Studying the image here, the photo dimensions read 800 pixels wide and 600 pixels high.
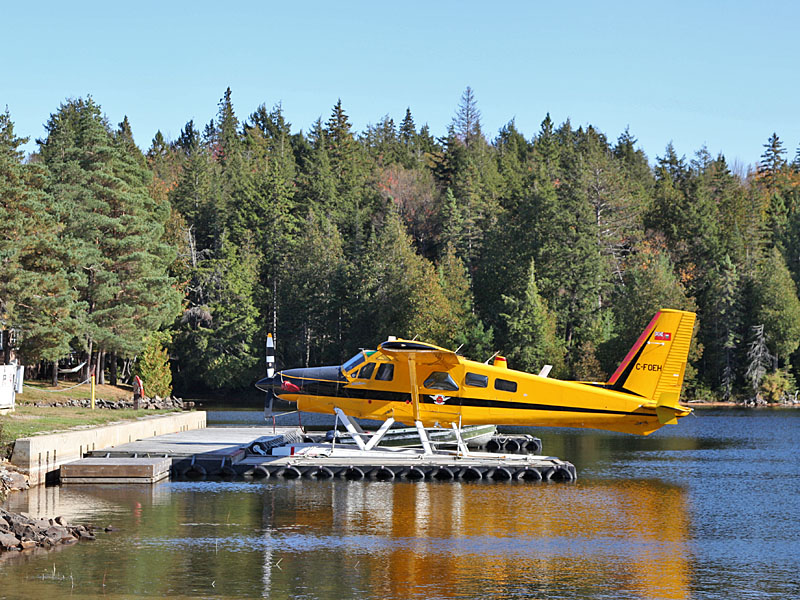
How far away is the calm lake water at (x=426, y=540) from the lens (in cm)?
1595

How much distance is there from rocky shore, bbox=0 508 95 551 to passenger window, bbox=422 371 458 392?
10.9 meters

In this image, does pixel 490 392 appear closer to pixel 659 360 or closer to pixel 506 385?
pixel 506 385

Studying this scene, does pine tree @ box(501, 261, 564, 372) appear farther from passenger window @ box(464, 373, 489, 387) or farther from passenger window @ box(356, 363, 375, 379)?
passenger window @ box(356, 363, 375, 379)

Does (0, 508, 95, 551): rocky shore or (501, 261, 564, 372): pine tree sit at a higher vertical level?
(501, 261, 564, 372): pine tree

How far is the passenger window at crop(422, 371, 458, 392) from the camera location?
27547 mm

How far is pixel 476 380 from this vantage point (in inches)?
1086

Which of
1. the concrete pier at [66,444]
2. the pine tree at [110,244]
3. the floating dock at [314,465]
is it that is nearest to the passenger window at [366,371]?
the floating dock at [314,465]

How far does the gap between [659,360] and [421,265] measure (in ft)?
176

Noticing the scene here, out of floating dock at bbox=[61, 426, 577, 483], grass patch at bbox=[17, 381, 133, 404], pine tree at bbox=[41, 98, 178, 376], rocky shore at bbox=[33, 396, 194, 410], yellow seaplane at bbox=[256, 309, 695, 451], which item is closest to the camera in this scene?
floating dock at bbox=[61, 426, 577, 483]

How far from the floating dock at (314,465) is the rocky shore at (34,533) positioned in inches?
278

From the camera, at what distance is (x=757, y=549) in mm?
19547

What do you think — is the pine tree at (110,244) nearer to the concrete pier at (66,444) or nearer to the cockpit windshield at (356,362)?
the concrete pier at (66,444)

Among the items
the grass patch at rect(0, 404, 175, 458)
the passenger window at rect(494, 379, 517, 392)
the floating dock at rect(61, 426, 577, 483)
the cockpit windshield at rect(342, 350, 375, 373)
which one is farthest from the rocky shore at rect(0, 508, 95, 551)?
the passenger window at rect(494, 379, 517, 392)

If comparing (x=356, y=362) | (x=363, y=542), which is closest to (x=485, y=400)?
(x=356, y=362)
